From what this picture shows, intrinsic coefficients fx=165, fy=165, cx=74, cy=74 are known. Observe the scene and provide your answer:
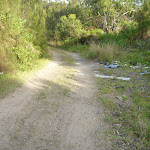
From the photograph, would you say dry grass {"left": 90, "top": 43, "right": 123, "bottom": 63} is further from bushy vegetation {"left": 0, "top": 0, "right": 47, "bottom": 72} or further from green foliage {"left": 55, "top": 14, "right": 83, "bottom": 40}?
green foliage {"left": 55, "top": 14, "right": 83, "bottom": 40}

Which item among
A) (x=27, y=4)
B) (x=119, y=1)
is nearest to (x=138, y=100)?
(x=27, y=4)

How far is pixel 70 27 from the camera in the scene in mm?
21453

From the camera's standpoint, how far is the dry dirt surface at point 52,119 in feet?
9.07

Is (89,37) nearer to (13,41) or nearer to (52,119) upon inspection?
(13,41)

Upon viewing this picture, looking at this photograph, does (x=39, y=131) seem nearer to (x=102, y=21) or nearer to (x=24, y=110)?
(x=24, y=110)

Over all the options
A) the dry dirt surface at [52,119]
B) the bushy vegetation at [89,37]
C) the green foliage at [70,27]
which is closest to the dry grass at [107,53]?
the bushy vegetation at [89,37]

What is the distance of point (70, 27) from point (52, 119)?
19.3 metres

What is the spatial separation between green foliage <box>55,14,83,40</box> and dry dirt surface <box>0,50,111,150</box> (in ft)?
54.3

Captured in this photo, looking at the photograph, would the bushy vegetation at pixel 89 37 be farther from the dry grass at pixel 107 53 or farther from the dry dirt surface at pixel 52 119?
the dry dirt surface at pixel 52 119

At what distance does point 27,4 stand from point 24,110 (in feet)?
23.4

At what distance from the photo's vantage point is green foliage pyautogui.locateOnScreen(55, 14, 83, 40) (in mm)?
21094

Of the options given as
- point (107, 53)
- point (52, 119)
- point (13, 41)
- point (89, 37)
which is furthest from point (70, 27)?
point (52, 119)

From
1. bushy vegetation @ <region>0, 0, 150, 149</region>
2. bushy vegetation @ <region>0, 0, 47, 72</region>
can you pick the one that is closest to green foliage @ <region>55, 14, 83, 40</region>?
bushy vegetation @ <region>0, 0, 150, 149</region>

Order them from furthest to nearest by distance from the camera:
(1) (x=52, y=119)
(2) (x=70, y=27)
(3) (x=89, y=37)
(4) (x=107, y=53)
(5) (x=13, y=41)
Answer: (2) (x=70, y=27)
(3) (x=89, y=37)
(4) (x=107, y=53)
(5) (x=13, y=41)
(1) (x=52, y=119)
